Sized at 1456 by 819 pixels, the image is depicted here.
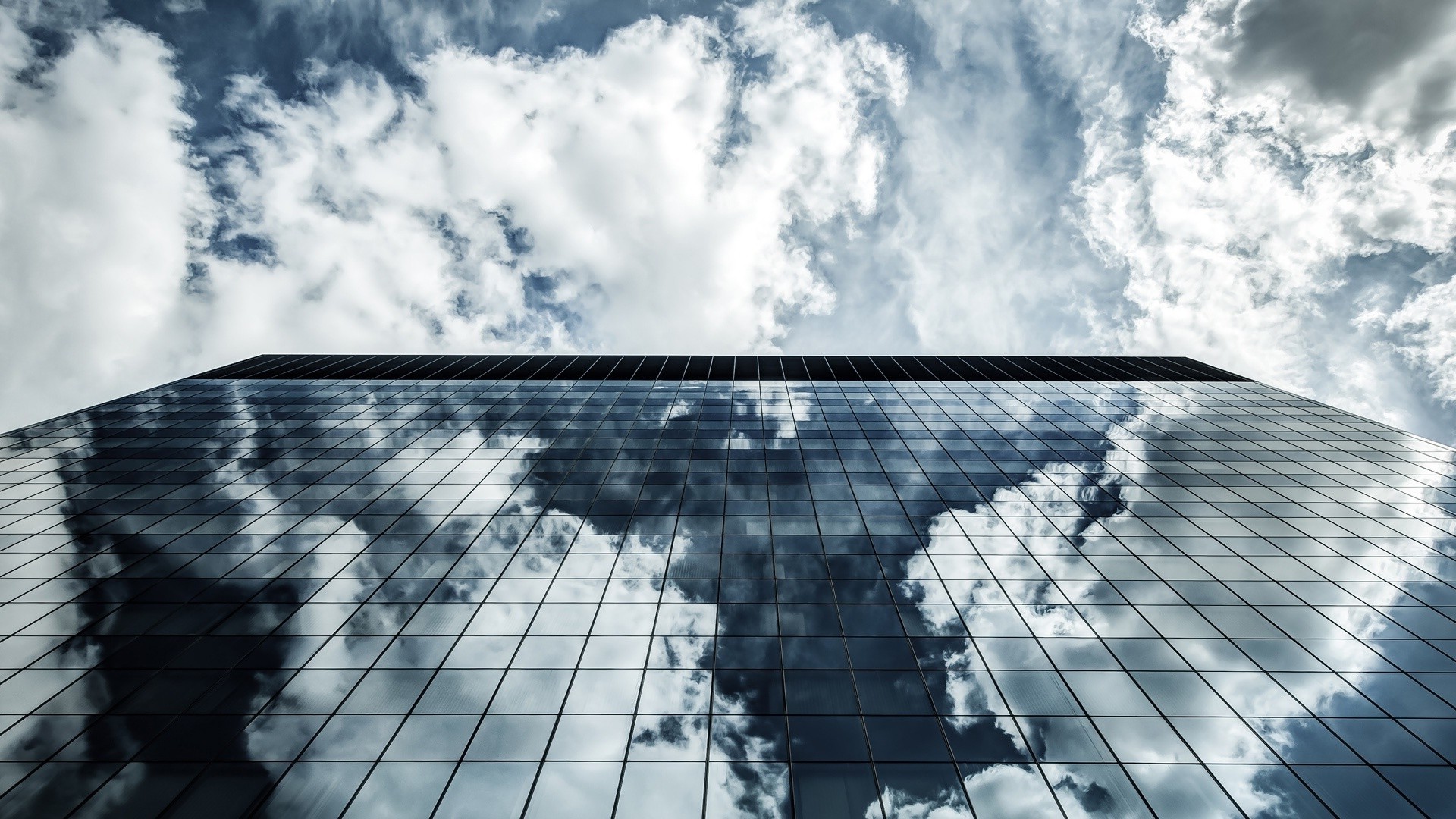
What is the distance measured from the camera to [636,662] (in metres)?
16.3

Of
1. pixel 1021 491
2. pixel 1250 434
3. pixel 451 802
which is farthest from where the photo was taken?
pixel 1250 434

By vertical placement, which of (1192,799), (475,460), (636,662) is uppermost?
(475,460)

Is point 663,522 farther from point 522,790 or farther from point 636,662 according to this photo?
point 522,790

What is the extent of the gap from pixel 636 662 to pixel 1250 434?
3366 centimetres

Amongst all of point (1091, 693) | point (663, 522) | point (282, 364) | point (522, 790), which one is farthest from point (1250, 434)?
point (282, 364)

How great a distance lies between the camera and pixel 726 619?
17844 mm

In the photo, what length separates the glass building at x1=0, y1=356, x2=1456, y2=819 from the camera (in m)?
13.5

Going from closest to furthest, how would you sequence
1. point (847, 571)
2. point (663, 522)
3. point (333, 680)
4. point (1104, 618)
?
point (333, 680), point (1104, 618), point (847, 571), point (663, 522)

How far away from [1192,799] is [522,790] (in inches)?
605

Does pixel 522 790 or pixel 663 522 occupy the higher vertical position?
pixel 663 522

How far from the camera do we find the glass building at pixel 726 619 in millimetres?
13531

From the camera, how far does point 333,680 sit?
15.8 m

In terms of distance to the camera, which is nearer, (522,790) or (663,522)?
(522,790)

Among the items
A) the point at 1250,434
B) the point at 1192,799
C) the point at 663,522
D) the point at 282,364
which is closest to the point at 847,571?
the point at 663,522
